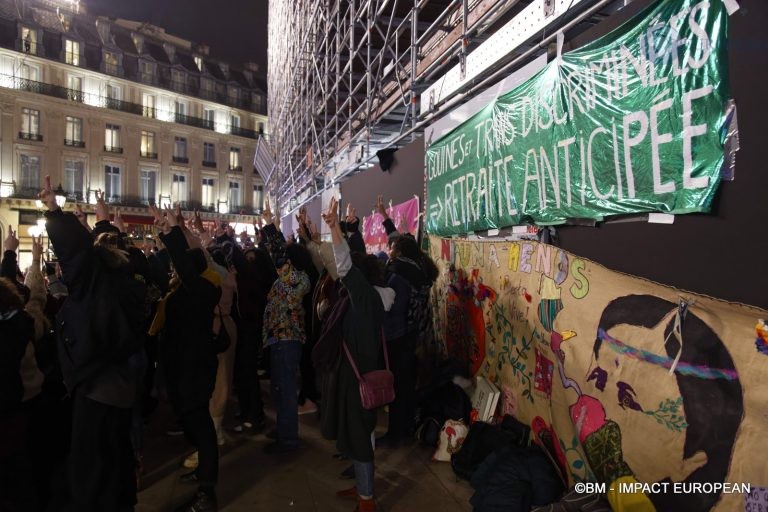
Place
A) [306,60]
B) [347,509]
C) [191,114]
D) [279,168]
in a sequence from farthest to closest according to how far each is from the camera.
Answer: [191,114] → [279,168] → [306,60] → [347,509]

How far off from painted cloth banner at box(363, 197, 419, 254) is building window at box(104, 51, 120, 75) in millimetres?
34309

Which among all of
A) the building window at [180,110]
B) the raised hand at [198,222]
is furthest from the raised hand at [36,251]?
the building window at [180,110]

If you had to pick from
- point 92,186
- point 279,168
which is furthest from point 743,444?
point 92,186

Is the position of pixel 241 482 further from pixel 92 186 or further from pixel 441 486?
pixel 92 186

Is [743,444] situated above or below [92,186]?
below

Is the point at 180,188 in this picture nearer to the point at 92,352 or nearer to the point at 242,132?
the point at 242,132

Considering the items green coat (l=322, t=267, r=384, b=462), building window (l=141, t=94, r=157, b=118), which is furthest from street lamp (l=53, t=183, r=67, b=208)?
building window (l=141, t=94, r=157, b=118)

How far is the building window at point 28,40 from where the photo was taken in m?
29.3

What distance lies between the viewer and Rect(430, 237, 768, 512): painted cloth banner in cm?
191

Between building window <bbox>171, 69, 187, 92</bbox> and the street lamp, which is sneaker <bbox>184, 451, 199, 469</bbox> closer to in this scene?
the street lamp

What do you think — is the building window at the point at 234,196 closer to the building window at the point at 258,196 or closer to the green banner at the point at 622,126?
the building window at the point at 258,196

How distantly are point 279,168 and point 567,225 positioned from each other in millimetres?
19070

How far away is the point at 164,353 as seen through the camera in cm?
327

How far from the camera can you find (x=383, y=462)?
3.91m
